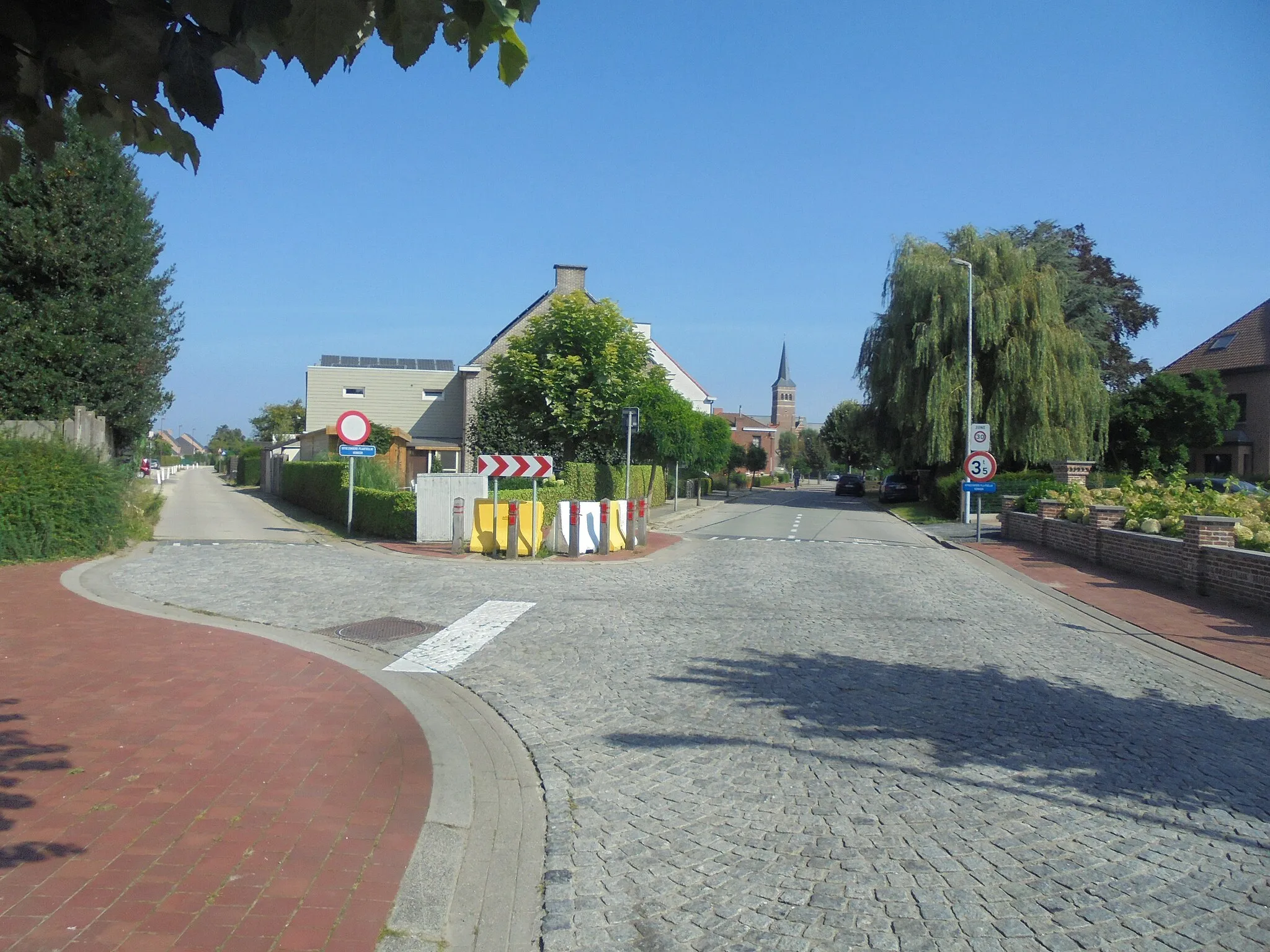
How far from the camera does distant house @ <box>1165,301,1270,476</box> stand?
47969 millimetres

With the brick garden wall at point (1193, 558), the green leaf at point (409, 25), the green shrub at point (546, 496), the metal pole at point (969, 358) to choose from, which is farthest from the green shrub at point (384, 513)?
the metal pole at point (969, 358)

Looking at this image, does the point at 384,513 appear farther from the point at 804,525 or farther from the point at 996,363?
the point at 996,363

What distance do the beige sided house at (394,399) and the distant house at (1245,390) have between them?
38.1 m

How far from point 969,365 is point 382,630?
88.2 feet

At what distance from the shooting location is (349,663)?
8.12m

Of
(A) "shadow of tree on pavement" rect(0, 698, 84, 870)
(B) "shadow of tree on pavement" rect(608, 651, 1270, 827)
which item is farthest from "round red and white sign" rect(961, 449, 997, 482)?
(A) "shadow of tree on pavement" rect(0, 698, 84, 870)

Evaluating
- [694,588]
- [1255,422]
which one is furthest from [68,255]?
[1255,422]

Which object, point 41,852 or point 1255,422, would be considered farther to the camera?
point 1255,422

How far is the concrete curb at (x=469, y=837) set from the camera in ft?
11.9

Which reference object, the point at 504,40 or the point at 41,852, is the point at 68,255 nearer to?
the point at 41,852

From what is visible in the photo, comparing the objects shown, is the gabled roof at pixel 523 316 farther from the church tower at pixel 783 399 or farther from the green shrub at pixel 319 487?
the church tower at pixel 783 399

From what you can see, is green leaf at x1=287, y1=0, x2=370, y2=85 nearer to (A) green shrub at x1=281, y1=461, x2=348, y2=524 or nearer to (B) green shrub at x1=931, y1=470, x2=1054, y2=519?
(A) green shrub at x1=281, y1=461, x2=348, y2=524

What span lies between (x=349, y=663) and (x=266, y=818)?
12.2 feet

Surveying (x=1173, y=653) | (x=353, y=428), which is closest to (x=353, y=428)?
(x=353, y=428)
